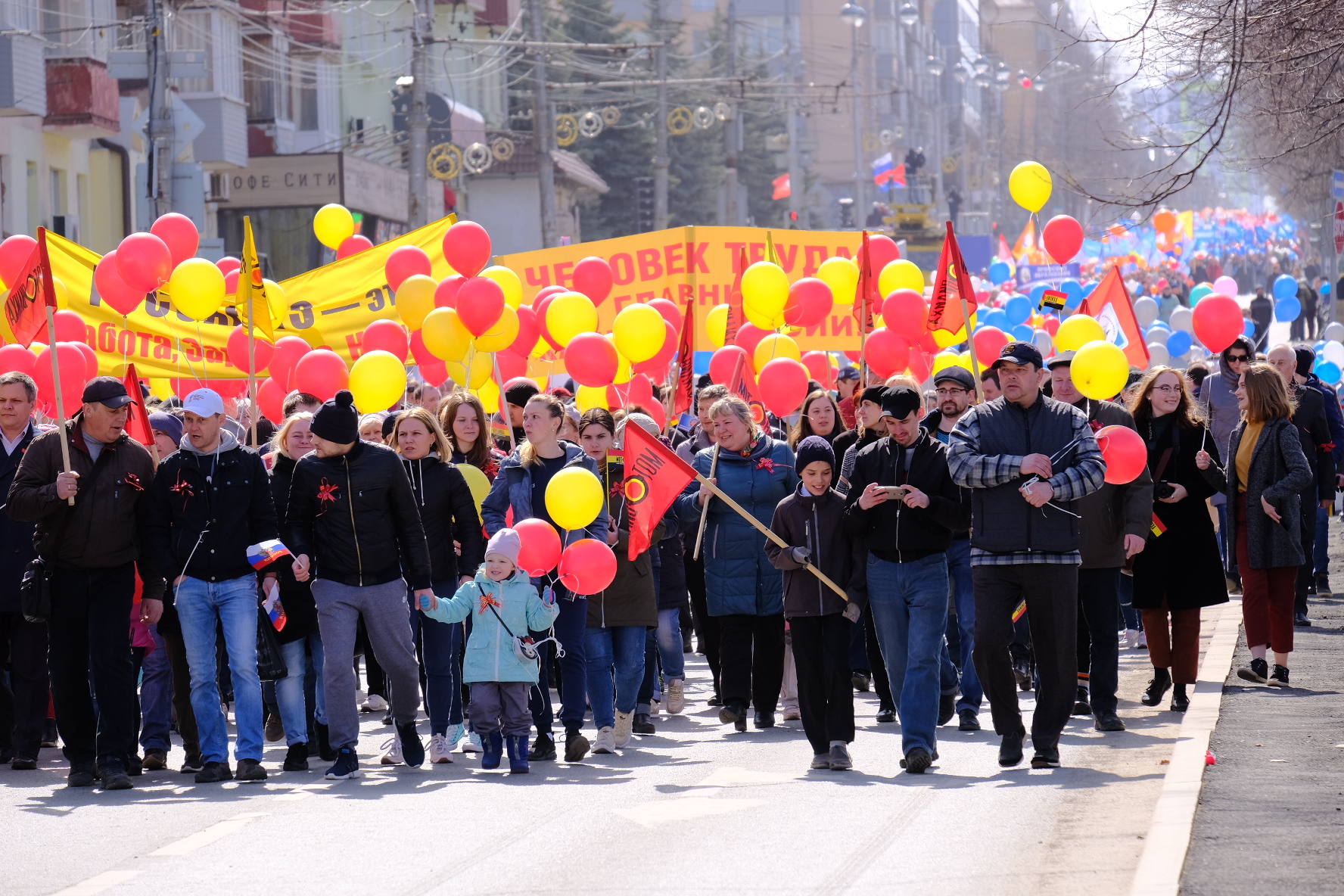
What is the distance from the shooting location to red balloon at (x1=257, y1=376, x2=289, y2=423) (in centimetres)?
1483

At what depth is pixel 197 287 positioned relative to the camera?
14055 mm

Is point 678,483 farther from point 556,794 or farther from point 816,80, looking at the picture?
point 816,80

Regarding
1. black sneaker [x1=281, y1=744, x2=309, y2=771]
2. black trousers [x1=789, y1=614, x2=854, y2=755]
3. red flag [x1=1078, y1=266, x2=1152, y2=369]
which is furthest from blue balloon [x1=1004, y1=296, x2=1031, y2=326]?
black sneaker [x1=281, y1=744, x2=309, y2=771]

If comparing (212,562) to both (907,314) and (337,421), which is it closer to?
(337,421)

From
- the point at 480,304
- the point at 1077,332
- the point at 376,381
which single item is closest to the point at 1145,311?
the point at 1077,332

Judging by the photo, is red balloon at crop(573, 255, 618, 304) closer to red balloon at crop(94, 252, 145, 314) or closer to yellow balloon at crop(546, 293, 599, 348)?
yellow balloon at crop(546, 293, 599, 348)

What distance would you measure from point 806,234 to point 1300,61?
26.8 feet

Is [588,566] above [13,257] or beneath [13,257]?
beneath

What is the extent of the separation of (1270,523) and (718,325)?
6.93 m

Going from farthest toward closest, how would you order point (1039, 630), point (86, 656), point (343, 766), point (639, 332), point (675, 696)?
point (639, 332)
point (675, 696)
point (86, 656)
point (343, 766)
point (1039, 630)

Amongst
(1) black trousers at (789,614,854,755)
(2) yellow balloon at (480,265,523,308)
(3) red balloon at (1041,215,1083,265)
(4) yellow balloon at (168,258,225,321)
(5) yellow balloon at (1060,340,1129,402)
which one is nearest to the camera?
(1) black trousers at (789,614,854,755)

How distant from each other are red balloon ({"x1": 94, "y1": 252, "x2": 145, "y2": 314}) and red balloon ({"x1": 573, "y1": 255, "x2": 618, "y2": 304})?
3.74 m

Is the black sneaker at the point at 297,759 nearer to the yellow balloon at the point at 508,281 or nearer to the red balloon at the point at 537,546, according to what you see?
the red balloon at the point at 537,546

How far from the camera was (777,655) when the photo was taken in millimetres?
11500
